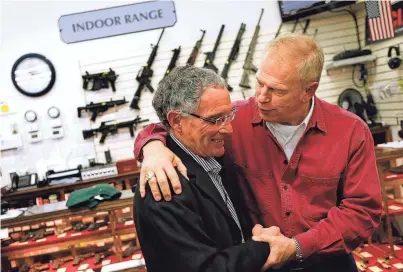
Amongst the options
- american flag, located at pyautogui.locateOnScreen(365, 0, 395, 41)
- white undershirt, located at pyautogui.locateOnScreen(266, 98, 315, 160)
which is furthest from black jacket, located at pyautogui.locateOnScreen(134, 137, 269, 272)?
american flag, located at pyautogui.locateOnScreen(365, 0, 395, 41)

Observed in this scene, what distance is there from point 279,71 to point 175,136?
489 mm

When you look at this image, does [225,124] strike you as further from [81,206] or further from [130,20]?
[130,20]

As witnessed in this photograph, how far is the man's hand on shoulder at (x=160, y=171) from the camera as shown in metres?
1.32

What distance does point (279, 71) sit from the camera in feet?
5.17

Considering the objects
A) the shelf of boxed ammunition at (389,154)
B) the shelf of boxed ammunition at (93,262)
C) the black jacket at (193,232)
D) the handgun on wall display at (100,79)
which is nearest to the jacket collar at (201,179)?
the black jacket at (193,232)

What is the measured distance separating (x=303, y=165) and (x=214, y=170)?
0.37m

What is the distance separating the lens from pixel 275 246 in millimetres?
1413

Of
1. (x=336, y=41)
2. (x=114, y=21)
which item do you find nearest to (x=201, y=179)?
(x=114, y=21)

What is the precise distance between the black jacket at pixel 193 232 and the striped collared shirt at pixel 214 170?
2 cm

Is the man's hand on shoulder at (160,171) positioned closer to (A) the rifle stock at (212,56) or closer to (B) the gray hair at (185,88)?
(B) the gray hair at (185,88)

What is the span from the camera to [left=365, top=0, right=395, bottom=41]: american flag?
4.51 meters

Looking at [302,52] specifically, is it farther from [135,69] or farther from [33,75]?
[33,75]

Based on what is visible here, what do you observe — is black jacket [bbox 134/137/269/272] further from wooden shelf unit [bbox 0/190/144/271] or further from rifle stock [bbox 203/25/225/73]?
rifle stock [bbox 203/25/225/73]

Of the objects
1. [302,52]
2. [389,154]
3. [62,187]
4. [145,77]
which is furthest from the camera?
[145,77]
